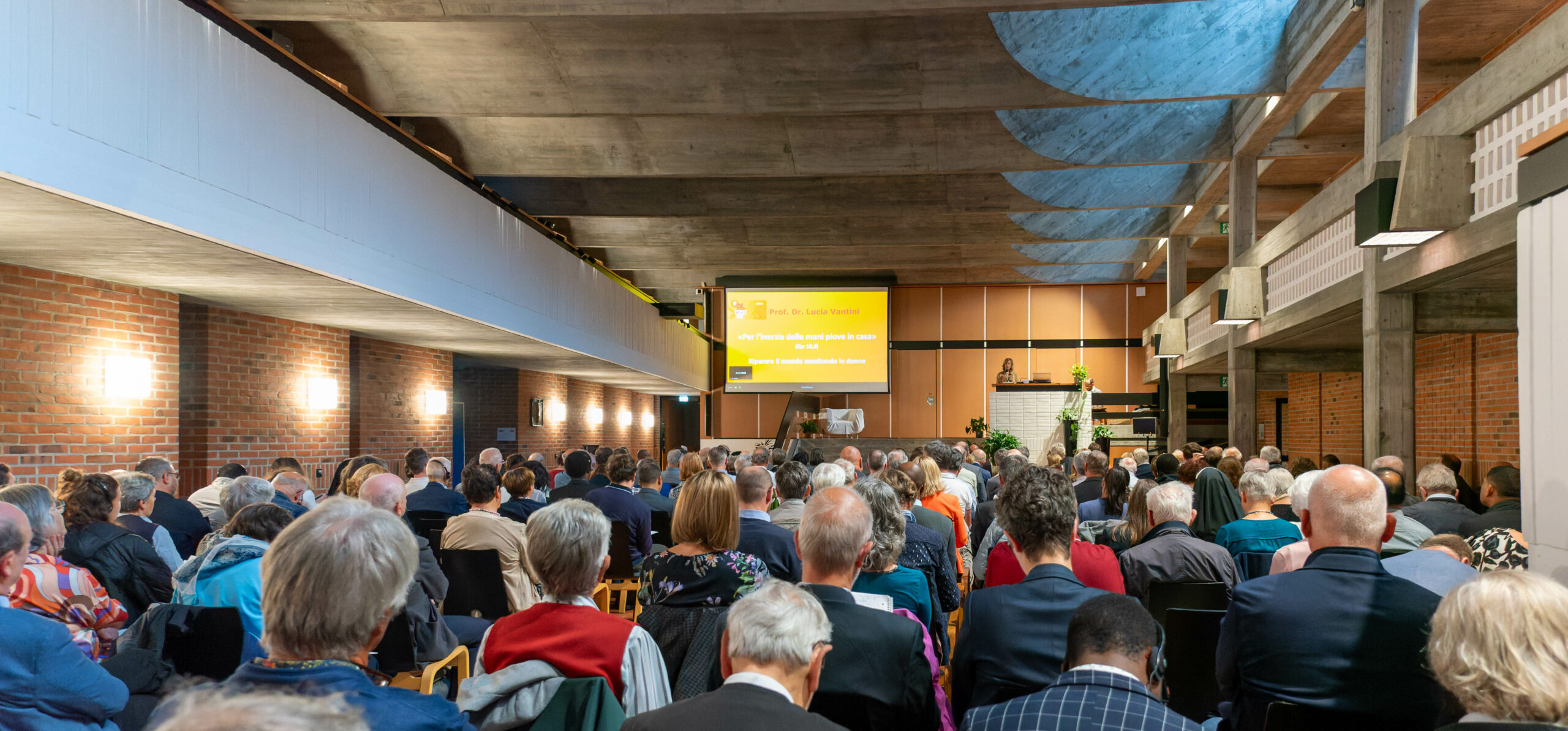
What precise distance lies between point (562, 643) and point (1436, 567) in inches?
115

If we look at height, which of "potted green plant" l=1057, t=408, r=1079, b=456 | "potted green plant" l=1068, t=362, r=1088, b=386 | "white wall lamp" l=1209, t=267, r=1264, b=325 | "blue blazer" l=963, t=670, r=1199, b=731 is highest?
"white wall lamp" l=1209, t=267, r=1264, b=325

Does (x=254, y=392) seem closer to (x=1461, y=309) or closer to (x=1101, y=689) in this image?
(x=1101, y=689)

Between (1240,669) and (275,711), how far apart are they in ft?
8.08

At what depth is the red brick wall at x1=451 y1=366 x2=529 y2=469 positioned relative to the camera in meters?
15.8

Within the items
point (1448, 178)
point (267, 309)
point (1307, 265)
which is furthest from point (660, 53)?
point (1307, 265)

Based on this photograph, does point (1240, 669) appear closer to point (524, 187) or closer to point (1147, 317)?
point (524, 187)

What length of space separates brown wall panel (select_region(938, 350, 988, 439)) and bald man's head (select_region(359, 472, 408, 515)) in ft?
61.8

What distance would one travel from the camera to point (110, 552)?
147 inches

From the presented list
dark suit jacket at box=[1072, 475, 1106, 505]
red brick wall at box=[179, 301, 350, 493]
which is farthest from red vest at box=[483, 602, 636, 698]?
red brick wall at box=[179, 301, 350, 493]

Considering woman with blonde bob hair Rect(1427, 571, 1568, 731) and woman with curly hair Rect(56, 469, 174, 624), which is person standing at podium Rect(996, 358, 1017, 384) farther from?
woman with blonde bob hair Rect(1427, 571, 1568, 731)

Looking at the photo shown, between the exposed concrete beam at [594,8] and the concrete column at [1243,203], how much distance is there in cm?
602

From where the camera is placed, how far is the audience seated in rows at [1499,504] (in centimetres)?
511

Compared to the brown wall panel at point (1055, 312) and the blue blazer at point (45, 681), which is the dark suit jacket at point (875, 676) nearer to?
the blue blazer at point (45, 681)

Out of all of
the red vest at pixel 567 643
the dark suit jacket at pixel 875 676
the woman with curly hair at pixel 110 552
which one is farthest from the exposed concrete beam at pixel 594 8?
the red vest at pixel 567 643
